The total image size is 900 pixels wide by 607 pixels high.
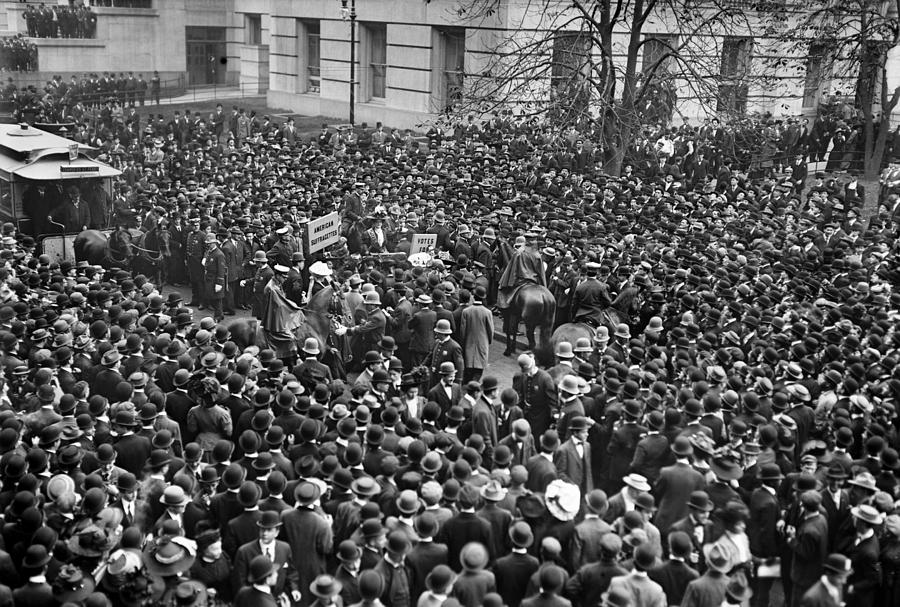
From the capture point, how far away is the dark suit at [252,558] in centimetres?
704

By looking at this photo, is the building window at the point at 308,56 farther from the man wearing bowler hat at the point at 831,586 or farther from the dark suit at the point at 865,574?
the man wearing bowler hat at the point at 831,586

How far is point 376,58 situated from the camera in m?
37.1

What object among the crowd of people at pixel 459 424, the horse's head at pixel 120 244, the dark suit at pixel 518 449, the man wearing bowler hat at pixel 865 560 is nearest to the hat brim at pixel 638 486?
the crowd of people at pixel 459 424

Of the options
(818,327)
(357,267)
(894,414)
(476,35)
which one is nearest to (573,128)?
(476,35)

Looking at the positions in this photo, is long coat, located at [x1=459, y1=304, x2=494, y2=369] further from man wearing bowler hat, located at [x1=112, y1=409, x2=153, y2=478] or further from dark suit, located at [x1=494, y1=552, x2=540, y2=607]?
dark suit, located at [x1=494, y1=552, x2=540, y2=607]

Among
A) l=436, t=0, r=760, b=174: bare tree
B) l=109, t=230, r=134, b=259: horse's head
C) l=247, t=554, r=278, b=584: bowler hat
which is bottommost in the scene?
l=247, t=554, r=278, b=584: bowler hat

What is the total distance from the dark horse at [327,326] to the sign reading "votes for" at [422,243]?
3.10 m

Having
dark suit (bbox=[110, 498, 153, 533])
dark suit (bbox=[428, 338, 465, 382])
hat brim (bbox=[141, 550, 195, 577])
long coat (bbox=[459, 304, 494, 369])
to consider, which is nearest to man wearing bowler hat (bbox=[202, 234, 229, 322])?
long coat (bbox=[459, 304, 494, 369])

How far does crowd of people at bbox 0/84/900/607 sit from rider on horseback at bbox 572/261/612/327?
45 mm

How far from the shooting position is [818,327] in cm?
1161

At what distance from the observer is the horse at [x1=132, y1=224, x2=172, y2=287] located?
1820 cm

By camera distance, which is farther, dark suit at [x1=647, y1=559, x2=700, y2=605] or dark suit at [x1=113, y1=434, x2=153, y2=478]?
dark suit at [x1=113, y1=434, x2=153, y2=478]

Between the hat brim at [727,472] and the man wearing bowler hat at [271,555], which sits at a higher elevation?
the hat brim at [727,472]

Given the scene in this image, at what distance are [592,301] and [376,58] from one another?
85.4ft
